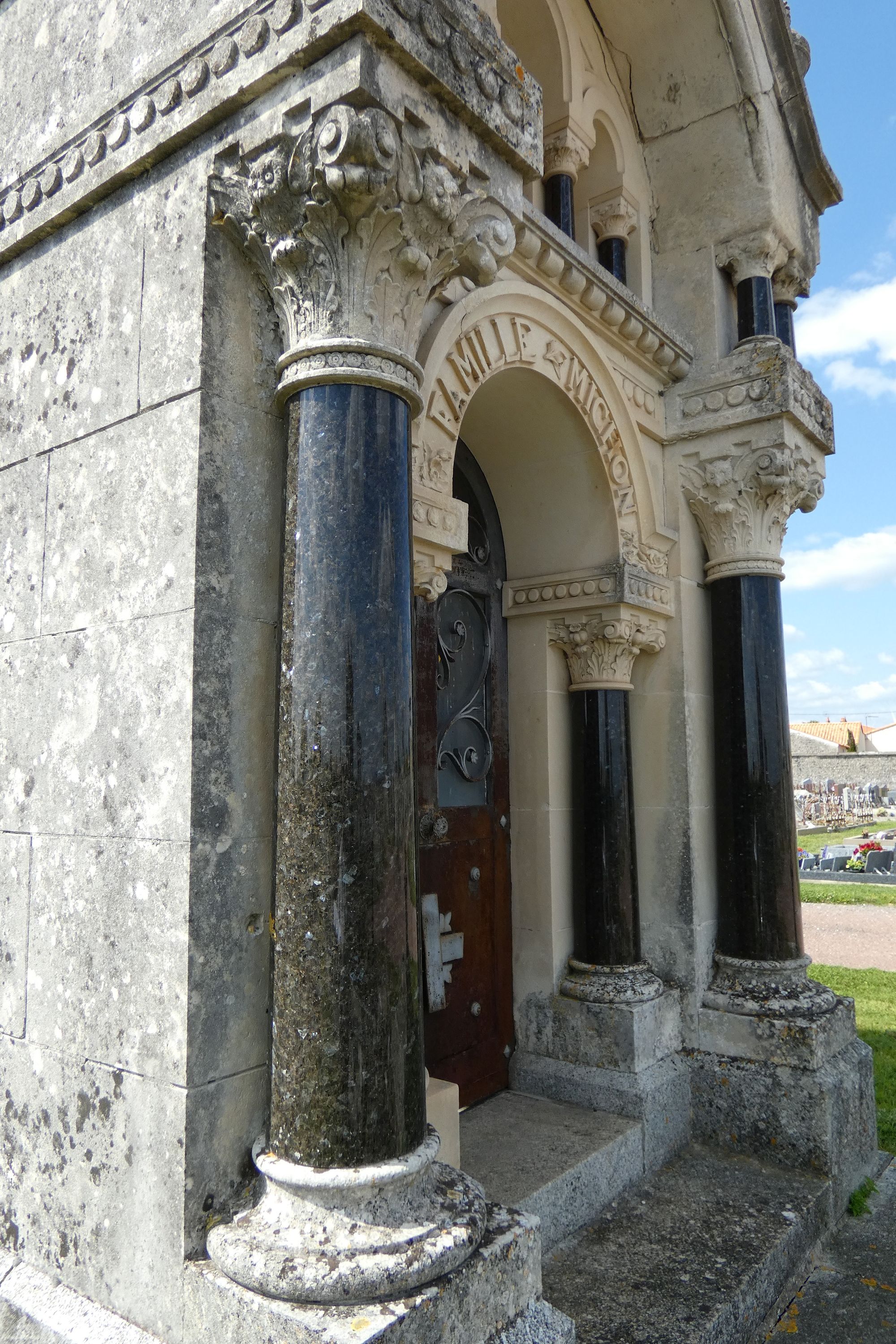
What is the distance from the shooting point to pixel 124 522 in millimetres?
2035

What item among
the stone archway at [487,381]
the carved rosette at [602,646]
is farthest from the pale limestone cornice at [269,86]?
the carved rosette at [602,646]

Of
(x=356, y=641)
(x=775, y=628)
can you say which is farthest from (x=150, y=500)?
(x=775, y=628)

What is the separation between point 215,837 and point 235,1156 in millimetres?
636

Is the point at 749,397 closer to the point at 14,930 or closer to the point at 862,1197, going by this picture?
the point at 862,1197

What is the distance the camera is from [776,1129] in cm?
360

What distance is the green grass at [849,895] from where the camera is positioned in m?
13.0

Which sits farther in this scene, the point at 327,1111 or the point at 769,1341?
the point at 769,1341

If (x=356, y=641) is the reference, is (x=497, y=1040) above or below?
below

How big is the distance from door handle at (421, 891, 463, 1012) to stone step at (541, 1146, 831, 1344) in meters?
0.92

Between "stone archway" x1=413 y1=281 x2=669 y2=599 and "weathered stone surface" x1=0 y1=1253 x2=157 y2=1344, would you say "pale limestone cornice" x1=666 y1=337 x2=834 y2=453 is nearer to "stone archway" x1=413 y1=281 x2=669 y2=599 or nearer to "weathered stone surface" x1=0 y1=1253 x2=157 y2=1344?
"stone archway" x1=413 y1=281 x2=669 y2=599

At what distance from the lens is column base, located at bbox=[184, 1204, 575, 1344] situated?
147cm

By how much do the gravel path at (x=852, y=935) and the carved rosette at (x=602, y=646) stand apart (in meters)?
5.93

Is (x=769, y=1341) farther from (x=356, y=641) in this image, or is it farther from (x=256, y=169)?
(x=256, y=169)

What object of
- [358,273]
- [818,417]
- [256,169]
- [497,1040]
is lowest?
[497,1040]
